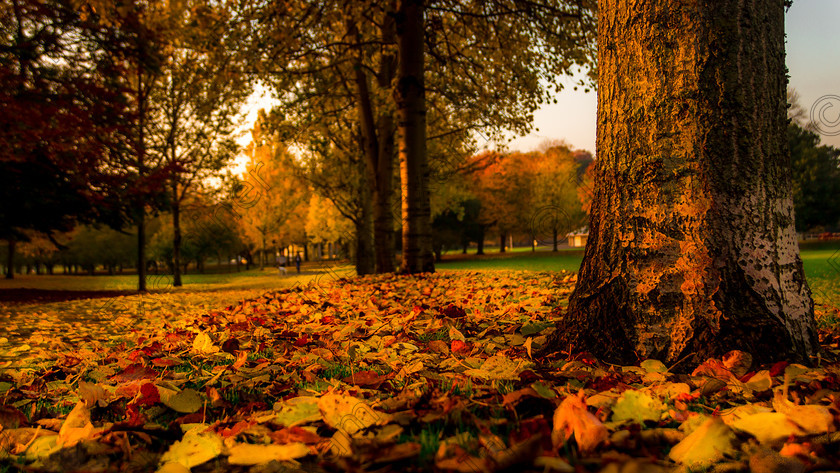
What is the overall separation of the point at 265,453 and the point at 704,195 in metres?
1.91

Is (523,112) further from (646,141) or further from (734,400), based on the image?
(734,400)

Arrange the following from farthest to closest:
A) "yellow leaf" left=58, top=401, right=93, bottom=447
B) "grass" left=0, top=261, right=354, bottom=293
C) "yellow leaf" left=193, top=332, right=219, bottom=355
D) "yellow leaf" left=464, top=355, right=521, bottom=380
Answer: "grass" left=0, top=261, right=354, bottom=293 < "yellow leaf" left=193, top=332, right=219, bottom=355 < "yellow leaf" left=464, top=355, right=521, bottom=380 < "yellow leaf" left=58, top=401, right=93, bottom=447

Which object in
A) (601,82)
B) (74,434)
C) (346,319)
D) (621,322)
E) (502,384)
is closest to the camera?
(74,434)

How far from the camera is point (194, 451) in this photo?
1198 millimetres

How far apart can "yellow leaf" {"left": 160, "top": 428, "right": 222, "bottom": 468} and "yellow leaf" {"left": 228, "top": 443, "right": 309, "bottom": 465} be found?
0.07 metres

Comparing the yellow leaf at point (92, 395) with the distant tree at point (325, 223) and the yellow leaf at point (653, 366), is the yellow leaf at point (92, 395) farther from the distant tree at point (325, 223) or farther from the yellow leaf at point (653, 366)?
the distant tree at point (325, 223)

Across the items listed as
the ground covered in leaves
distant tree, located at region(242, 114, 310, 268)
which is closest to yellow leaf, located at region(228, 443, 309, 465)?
the ground covered in leaves

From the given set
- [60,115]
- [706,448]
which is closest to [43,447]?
[706,448]

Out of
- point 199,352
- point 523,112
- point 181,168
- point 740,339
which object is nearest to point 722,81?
point 740,339

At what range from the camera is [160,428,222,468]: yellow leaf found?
45.9 inches

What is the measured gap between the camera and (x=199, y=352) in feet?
8.54

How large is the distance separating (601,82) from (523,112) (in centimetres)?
944

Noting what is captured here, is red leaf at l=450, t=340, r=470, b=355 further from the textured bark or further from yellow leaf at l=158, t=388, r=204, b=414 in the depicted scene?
the textured bark

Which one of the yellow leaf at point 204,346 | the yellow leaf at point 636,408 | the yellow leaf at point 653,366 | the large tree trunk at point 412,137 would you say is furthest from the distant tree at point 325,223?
the yellow leaf at point 636,408
